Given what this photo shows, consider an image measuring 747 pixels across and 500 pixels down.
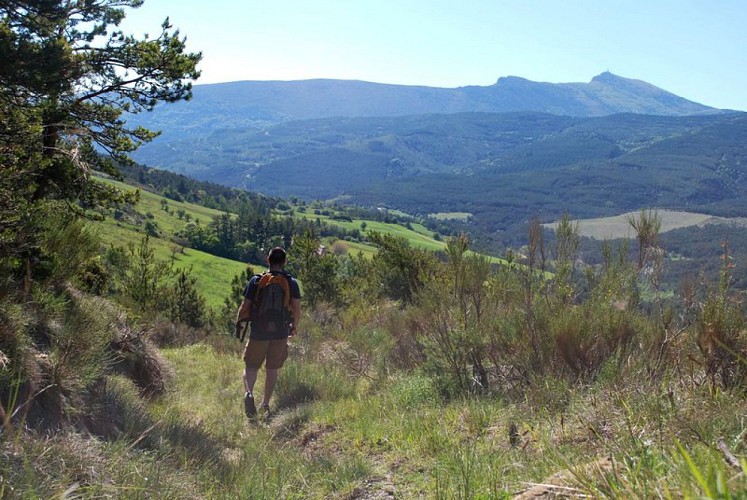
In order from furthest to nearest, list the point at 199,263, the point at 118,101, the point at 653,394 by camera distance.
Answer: the point at 199,263
the point at 118,101
the point at 653,394

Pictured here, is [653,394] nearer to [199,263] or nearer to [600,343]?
[600,343]

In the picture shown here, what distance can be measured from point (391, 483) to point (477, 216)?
190004 mm

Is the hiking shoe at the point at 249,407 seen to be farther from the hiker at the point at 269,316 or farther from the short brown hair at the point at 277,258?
the short brown hair at the point at 277,258

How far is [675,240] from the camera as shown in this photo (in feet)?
277

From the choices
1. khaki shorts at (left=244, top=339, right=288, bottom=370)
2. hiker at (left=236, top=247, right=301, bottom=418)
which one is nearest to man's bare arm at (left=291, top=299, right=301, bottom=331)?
hiker at (left=236, top=247, right=301, bottom=418)

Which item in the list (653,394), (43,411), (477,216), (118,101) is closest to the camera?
(653,394)

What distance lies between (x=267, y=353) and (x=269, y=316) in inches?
16.7

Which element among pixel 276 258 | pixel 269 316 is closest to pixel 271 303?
pixel 269 316

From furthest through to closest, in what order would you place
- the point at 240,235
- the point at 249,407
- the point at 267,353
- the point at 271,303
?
the point at 240,235 < the point at 267,353 < the point at 271,303 < the point at 249,407

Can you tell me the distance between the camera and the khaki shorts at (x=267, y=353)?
6113mm

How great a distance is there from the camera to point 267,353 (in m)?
6.15

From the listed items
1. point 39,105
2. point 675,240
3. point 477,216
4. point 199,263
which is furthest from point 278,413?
point 477,216

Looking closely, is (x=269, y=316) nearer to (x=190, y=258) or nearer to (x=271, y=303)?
(x=271, y=303)

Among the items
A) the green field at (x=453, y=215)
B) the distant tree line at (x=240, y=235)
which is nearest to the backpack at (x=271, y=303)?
the distant tree line at (x=240, y=235)
